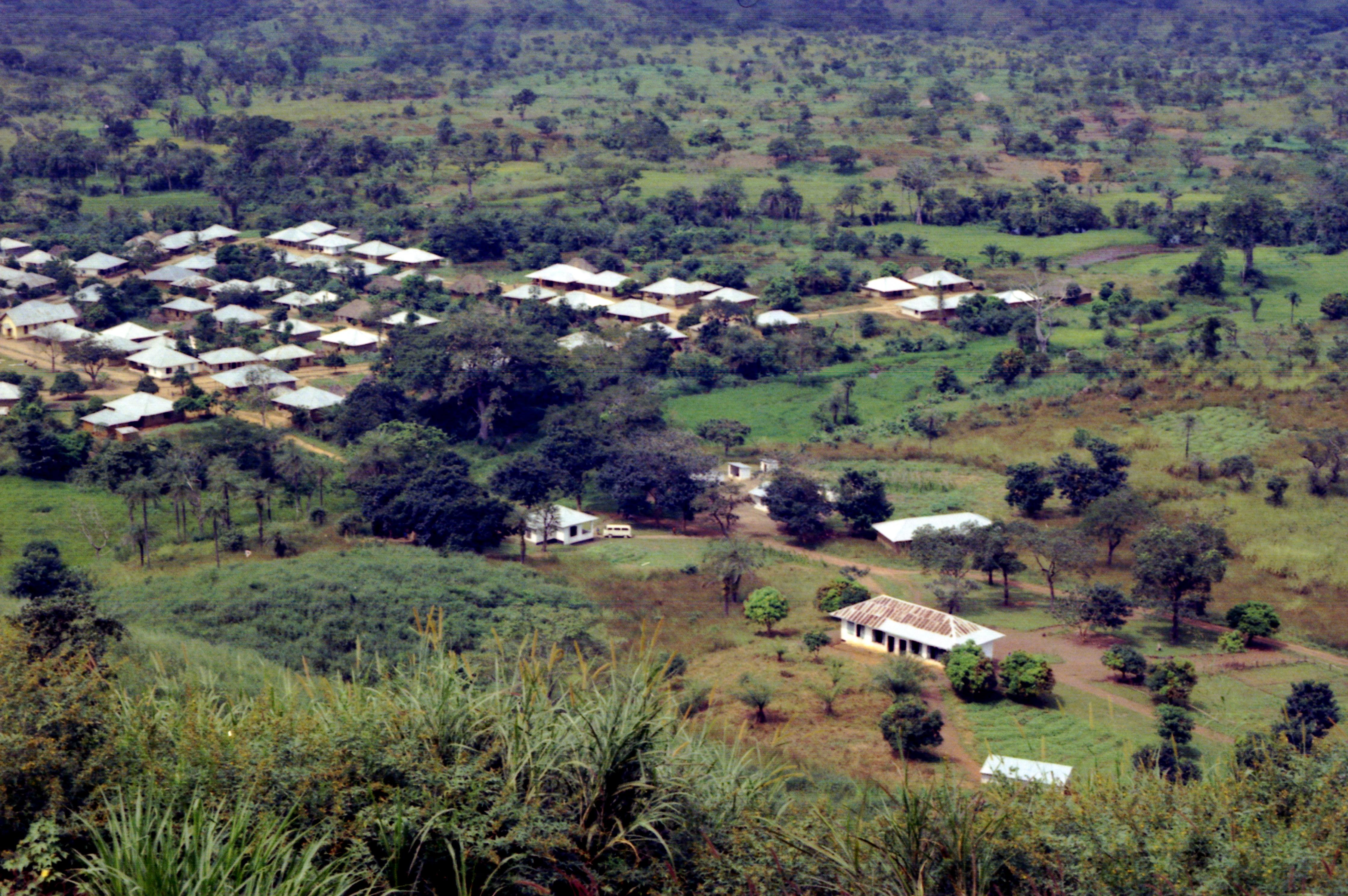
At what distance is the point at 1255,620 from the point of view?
2808cm

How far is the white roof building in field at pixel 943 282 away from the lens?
58750mm

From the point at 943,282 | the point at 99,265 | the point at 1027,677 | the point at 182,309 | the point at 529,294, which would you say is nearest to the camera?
the point at 1027,677

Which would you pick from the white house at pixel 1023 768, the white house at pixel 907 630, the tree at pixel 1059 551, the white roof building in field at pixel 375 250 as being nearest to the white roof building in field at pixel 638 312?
the white roof building in field at pixel 375 250

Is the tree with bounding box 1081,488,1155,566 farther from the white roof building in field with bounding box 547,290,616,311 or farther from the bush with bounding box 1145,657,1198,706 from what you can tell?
the white roof building in field with bounding box 547,290,616,311

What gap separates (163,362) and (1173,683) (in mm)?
39358

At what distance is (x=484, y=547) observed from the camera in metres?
35.3

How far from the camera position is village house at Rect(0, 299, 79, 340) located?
5319 cm

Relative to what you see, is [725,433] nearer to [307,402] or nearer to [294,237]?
[307,402]

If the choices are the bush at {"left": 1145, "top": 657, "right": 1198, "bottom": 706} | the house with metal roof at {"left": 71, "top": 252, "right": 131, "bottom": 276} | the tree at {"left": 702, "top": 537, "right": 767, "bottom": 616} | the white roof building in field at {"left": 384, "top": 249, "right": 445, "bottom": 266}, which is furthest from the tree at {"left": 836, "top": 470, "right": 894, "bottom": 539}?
the house with metal roof at {"left": 71, "top": 252, "right": 131, "bottom": 276}

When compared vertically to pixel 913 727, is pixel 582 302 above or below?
above

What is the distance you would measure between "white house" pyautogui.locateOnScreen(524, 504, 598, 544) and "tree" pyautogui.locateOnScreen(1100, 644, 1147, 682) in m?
16.1

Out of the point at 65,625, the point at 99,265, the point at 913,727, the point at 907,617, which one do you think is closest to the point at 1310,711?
the point at 913,727

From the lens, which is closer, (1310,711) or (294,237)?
(1310,711)

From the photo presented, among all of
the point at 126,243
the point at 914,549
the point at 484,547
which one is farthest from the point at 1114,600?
the point at 126,243
